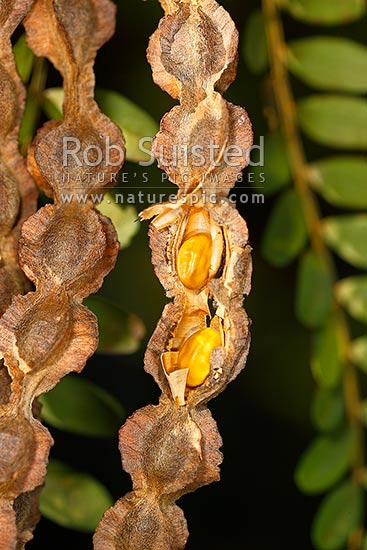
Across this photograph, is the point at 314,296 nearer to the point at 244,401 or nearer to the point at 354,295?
the point at 354,295

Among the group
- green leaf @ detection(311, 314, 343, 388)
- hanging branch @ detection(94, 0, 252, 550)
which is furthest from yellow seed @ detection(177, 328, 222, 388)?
green leaf @ detection(311, 314, 343, 388)

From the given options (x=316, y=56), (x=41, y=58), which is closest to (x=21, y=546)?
(x=41, y=58)

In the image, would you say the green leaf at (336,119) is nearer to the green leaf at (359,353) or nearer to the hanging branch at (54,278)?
the green leaf at (359,353)

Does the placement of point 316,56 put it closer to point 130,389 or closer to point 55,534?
point 130,389

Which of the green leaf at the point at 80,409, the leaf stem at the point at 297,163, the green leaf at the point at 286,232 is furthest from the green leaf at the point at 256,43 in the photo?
the green leaf at the point at 80,409

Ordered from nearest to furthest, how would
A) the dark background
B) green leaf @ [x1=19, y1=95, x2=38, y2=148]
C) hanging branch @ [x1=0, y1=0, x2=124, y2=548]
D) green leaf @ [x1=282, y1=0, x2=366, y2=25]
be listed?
hanging branch @ [x1=0, y1=0, x2=124, y2=548]
green leaf @ [x1=19, y1=95, x2=38, y2=148]
green leaf @ [x1=282, y1=0, x2=366, y2=25]
the dark background

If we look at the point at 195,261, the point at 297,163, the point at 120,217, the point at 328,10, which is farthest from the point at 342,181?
the point at 195,261

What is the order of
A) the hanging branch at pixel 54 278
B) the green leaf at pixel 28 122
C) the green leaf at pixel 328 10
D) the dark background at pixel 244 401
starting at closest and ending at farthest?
the hanging branch at pixel 54 278 < the green leaf at pixel 28 122 < the green leaf at pixel 328 10 < the dark background at pixel 244 401

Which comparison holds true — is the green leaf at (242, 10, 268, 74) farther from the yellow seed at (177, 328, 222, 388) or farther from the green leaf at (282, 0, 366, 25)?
the yellow seed at (177, 328, 222, 388)
